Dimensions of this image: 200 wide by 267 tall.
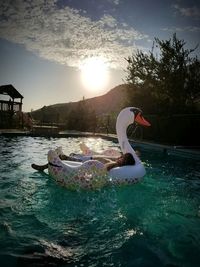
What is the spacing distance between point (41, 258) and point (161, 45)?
75.0ft

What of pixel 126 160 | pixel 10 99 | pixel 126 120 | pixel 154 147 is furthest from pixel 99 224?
pixel 10 99

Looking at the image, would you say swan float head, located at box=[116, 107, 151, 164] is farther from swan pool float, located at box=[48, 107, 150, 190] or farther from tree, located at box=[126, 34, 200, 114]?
tree, located at box=[126, 34, 200, 114]

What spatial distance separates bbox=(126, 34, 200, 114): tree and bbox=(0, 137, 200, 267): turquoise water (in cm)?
1500

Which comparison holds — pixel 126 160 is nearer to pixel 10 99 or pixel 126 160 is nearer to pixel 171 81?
pixel 171 81

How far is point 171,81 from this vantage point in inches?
896

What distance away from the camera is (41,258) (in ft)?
12.7

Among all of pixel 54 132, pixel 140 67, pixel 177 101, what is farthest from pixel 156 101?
pixel 54 132

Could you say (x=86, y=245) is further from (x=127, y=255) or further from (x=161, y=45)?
(x=161, y=45)

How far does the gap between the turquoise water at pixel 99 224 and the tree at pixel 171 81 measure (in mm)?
14997

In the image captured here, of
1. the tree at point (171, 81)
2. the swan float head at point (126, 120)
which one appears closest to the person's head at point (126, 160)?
the swan float head at point (126, 120)

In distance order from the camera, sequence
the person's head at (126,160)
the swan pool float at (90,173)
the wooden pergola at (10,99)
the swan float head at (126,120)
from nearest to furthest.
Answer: the swan pool float at (90,173), the person's head at (126,160), the swan float head at (126,120), the wooden pergola at (10,99)

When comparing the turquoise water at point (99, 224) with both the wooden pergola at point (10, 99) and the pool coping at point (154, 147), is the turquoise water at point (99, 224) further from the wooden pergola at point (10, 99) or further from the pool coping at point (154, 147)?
the wooden pergola at point (10, 99)

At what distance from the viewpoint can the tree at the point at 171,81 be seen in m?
22.8

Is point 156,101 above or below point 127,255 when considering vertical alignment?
above
